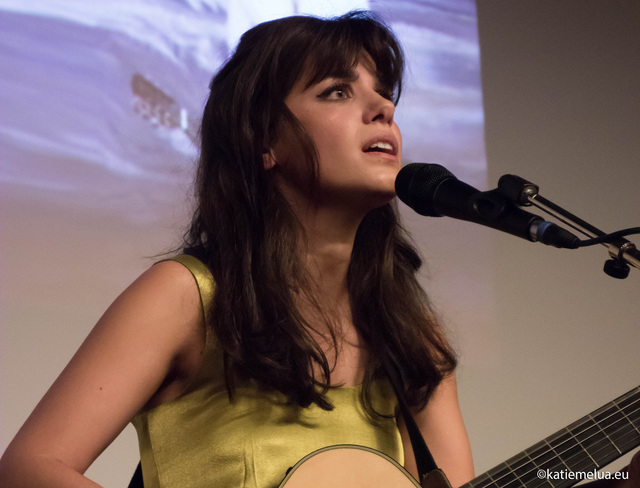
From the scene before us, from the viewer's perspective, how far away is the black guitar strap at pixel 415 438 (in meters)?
1.41

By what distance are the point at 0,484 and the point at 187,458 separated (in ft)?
1.05

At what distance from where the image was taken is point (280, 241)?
4.93 ft

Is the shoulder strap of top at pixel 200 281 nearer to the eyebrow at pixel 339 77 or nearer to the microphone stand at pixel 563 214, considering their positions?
the eyebrow at pixel 339 77

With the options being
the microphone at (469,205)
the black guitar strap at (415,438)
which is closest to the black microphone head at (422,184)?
the microphone at (469,205)

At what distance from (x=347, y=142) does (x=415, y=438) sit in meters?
0.61

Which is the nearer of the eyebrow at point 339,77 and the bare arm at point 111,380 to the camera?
the bare arm at point 111,380

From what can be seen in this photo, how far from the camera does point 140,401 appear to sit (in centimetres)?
126

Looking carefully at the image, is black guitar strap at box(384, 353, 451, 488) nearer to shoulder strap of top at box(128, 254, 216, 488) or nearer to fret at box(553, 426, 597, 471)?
fret at box(553, 426, 597, 471)

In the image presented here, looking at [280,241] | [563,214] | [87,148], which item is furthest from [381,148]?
[87,148]

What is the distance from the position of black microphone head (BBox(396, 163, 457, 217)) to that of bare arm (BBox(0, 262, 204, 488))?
1.54ft

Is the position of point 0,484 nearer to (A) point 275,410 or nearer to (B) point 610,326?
(A) point 275,410

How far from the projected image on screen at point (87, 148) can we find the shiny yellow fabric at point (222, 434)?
81 centimetres

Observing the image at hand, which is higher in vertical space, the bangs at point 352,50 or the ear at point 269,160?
the bangs at point 352,50

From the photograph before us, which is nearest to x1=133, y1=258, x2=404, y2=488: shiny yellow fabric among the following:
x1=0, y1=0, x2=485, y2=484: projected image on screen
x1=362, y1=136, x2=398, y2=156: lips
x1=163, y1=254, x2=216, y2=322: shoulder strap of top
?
x1=163, y1=254, x2=216, y2=322: shoulder strap of top
